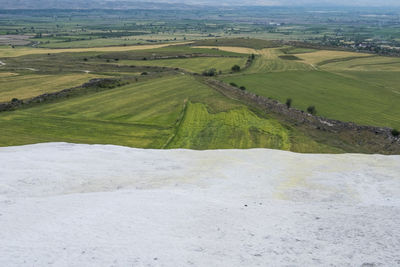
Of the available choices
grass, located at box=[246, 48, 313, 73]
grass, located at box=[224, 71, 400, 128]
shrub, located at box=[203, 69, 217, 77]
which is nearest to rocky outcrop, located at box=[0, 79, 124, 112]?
shrub, located at box=[203, 69, 217, 77]

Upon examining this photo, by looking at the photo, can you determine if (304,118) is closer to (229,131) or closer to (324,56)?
(229,131)

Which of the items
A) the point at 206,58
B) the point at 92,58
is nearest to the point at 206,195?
the point at 206,58

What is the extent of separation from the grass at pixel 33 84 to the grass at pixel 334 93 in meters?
46.7

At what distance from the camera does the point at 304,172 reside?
35.2 meters

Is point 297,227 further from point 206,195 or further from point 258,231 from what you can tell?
point 206,195

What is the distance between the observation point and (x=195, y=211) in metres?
22.8

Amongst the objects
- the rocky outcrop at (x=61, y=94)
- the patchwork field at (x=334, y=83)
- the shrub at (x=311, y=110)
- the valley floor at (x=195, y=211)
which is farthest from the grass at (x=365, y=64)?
the valley floor at (x=195, y=211)

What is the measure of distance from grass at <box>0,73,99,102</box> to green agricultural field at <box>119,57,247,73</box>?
1323 inches

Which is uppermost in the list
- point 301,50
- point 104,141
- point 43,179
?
point 301,50

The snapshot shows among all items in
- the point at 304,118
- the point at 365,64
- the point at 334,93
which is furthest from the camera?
the point at 365,64

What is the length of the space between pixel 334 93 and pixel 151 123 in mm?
54941

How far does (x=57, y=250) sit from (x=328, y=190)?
867 inches

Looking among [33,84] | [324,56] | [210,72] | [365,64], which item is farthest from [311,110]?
[324,56]

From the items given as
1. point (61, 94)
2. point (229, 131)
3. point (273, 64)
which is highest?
point (273, 64)
